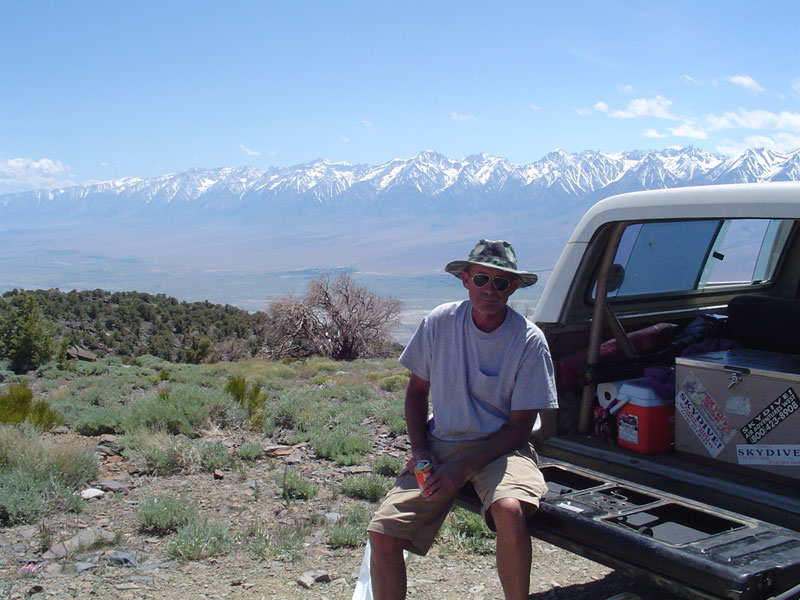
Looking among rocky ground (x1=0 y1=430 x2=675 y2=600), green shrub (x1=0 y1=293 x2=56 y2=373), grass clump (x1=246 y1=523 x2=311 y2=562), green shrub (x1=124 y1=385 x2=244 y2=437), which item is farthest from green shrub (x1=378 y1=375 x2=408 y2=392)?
green shrub (x1=0 y1=293 x2=56 y2=373)

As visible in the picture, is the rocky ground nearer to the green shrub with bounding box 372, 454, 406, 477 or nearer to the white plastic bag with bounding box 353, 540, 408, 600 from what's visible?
the white plastic bag with bounding box 353, 540, 408, 600

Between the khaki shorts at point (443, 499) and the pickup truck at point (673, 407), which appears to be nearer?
the pickup truck at point (673, 407)

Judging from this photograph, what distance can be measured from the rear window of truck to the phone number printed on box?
1.10 metres

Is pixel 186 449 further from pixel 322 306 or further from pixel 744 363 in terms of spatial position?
pixel 322 306

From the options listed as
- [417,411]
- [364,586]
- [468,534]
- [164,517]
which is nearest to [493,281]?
[417,411]

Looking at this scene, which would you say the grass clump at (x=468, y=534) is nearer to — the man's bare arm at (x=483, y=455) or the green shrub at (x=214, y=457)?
the man's bare arm at (x=483, y=455)

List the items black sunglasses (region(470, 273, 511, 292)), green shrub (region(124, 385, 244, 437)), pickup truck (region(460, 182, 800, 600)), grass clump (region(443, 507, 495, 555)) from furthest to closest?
green shrub (region(124, 385, 244, 437)) → grass clump (region(443, 507, 495, 555)) → black sunglasses (region(470, 273, 511, 292)) → pickup truck (region(460, 182, 800, 600))

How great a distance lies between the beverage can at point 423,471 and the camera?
3.25 meters

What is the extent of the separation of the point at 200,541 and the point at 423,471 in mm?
2013

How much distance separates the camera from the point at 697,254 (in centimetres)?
475

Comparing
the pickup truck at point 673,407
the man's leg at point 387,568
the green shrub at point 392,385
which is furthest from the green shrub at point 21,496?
the green shrub at point 392,385

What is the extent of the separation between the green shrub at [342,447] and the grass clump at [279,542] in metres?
1.92

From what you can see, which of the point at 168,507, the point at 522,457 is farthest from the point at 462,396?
the point at 168,507

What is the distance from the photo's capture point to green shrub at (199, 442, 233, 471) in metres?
6.56
